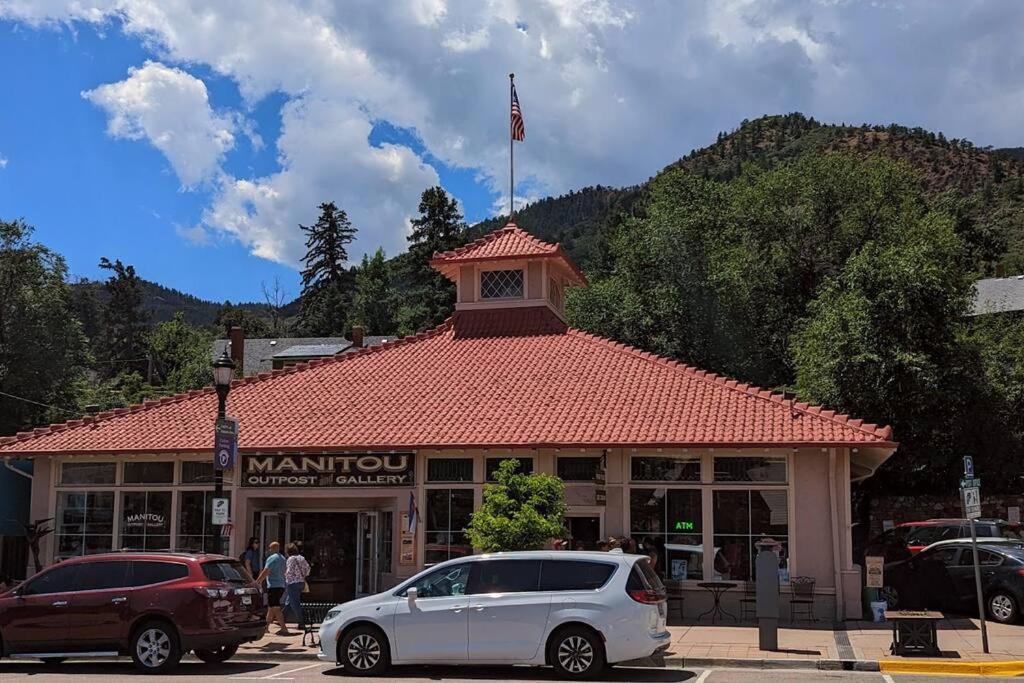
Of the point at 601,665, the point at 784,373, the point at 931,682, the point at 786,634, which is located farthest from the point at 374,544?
the point at 784,373

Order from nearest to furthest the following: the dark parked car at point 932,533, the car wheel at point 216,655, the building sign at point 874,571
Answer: the car wheel at point 216,655, the building sign at point 874,571, the dark parked car at point 932,533

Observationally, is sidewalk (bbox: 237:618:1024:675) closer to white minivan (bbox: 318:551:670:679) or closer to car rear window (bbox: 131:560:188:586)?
white minivan (bbox: 318:551:670:679)

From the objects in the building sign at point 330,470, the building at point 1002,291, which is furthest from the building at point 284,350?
the building sign at point 330,470

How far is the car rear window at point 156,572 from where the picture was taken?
568 inches

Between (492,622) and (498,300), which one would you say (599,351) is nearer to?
(498,300)

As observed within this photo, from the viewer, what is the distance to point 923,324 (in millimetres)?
31188

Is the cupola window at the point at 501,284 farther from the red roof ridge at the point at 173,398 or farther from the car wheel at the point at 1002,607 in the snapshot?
the car wheel at the point at 1002,607

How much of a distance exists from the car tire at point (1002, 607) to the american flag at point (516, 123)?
52.4ft

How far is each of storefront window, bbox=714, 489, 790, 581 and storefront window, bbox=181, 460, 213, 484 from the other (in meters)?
10.6

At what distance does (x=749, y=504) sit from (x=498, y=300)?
897 cm

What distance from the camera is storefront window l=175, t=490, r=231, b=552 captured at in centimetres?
2200

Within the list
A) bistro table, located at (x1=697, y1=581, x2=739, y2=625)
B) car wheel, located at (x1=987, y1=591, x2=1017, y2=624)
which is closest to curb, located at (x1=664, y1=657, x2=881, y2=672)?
bistro table, located at (x1=697, y1=581, x2=739, y2=625)

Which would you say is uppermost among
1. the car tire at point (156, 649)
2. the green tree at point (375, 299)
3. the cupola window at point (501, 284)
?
the green tree at point (375, 299)

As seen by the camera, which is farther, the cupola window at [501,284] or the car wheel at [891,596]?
the cupola window at [501,284]
